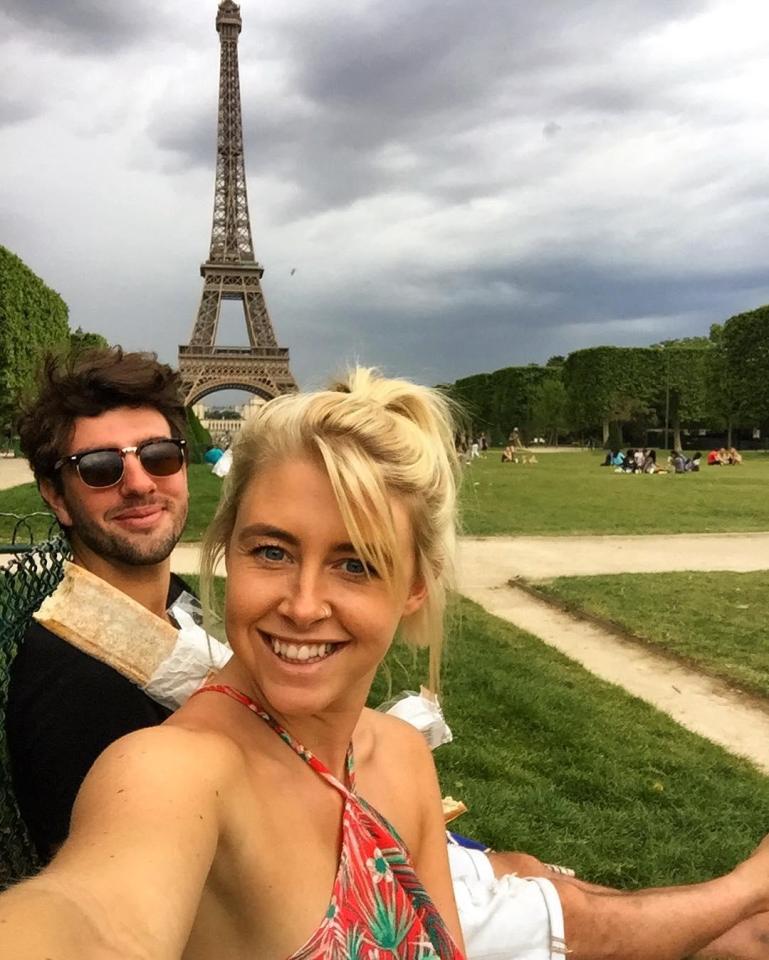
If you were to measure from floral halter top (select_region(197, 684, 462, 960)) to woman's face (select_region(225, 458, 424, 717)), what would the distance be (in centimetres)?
8

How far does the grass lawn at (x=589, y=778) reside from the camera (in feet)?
11.9

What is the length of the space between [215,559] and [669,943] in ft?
5.88

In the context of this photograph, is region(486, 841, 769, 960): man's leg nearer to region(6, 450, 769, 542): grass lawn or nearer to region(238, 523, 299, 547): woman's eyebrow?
region(238, 523, 299, 547): woman's eyebrow

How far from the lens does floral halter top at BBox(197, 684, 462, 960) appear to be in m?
1.24

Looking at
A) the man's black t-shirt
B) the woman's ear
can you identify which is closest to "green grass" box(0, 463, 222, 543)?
the man's black t-shirt

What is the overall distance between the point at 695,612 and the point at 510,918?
19.8 ft

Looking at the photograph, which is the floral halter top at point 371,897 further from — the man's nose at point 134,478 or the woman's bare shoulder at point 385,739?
the man's nose at point 134,478

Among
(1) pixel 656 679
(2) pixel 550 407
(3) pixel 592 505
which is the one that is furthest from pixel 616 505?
(2) pixel 550 407

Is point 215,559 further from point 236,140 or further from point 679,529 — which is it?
point 236,140

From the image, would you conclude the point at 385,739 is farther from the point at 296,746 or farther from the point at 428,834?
the point at 296,746

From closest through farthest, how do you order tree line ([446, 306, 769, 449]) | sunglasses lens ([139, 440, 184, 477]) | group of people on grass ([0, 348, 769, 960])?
group of people on grass ([0, 348, 769, 960]) < sunglasses lens ([139, 440, 184, 477]) < tree line ([446, 306, 769, 449])

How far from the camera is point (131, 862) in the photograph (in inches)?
38.9

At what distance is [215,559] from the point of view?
A: 1.64m

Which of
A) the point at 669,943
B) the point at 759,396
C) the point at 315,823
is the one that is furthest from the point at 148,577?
the point at 759,396
